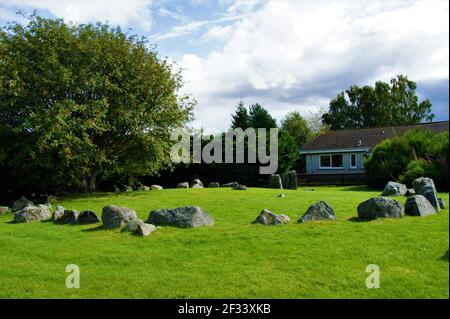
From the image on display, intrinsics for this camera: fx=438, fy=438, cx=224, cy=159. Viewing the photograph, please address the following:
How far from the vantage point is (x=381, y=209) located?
11.4m

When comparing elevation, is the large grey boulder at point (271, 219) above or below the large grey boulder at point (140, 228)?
above

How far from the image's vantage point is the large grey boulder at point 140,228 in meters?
10.8

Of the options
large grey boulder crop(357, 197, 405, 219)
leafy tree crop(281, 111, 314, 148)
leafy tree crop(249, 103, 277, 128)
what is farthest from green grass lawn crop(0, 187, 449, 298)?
leafy tree crop(281, 111, 314, 148)

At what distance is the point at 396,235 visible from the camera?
374 inches

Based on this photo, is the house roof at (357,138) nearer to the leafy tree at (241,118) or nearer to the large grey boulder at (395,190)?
the leafy tree at (241,118)

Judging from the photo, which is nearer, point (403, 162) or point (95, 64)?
point (95, 64)

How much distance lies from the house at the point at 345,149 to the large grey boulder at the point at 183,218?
3014 centimetres

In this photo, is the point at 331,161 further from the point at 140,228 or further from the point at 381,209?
the point at 140,228

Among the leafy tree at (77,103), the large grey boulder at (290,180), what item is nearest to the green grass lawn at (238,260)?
the leafy tree at (77,103)

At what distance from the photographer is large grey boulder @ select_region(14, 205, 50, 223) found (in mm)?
14547

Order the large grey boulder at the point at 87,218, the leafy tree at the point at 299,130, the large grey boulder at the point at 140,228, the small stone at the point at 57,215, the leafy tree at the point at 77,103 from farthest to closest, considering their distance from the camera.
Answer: the leafy tree at the point at 299,130
the leafy tree at the point at 77,103
the small stone at the point at 57,215
the large grey boulder at the point at 87,218
the large grey boulder at the point at 140,228

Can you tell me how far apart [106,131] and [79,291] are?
1724 cm

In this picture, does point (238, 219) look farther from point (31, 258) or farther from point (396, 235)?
point (31, 258)

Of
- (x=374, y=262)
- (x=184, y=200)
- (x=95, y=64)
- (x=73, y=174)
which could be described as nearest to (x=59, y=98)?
(x=95, y=64)
